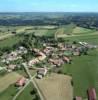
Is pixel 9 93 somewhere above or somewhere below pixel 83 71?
above

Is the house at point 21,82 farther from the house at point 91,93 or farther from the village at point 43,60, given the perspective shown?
the house at point 91,93

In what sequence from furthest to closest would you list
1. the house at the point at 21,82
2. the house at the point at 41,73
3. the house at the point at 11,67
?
the house at the point at 11,67, the house at the point at 41,73, the house at the point at 21,82

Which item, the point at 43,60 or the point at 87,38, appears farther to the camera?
the point at 87,38

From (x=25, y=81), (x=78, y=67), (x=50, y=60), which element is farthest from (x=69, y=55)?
(x=25, y=81)

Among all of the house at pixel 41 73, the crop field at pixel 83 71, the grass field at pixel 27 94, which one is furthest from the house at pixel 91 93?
the house at pixel 41 73

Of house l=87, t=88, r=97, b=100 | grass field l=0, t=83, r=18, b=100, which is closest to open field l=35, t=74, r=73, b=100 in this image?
house l=87, t=88, r=97, b=100

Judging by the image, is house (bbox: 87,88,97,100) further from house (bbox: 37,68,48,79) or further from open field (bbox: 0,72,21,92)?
open field (bbox: 0,72,21,92)

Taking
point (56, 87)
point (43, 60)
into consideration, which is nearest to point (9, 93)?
point (56, 87)

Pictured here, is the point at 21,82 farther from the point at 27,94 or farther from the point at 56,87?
the point at 56,87
